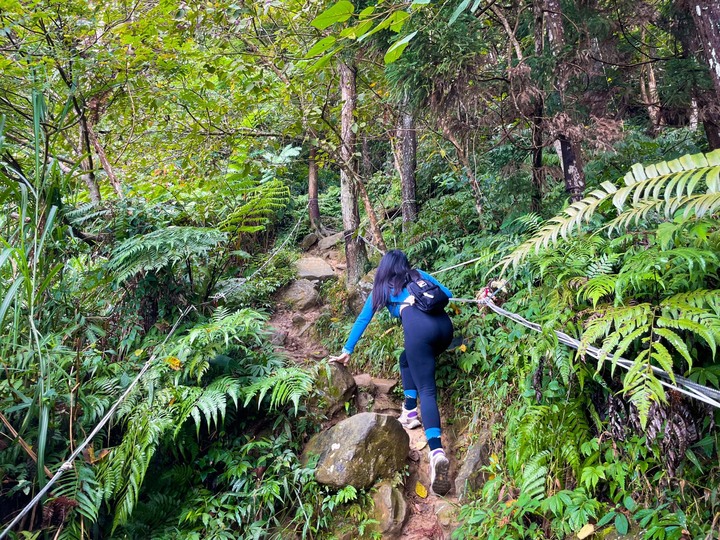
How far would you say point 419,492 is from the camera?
3.43m

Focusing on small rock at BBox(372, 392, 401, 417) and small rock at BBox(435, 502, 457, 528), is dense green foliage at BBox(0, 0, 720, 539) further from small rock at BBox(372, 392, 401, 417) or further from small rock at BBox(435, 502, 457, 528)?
small rock at BBox(372, 392, 401, 417)

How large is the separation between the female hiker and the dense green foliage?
1.28ft

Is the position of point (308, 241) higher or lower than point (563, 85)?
lower


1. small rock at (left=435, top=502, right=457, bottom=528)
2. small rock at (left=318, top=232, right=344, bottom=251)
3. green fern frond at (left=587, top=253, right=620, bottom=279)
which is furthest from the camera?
small rock at (left=318, top=232, right=344, bottom=251)

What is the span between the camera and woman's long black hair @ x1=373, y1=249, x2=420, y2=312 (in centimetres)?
385

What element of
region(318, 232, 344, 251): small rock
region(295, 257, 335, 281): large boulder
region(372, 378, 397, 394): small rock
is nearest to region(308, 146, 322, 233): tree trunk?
region(318, 232, 344, 251): small rock

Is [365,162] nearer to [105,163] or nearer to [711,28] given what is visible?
[105,163]

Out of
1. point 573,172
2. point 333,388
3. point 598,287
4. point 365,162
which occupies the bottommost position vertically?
point 333,388

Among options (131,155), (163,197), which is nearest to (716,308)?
(163,197)

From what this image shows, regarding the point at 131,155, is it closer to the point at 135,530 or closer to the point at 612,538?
the point at 135,530

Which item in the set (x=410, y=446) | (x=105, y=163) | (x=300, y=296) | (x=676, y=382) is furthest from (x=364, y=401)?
(x=105, y=163)

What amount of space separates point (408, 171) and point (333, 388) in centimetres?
415

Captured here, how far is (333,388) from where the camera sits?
4.02m

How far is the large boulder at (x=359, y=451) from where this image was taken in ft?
10.9
